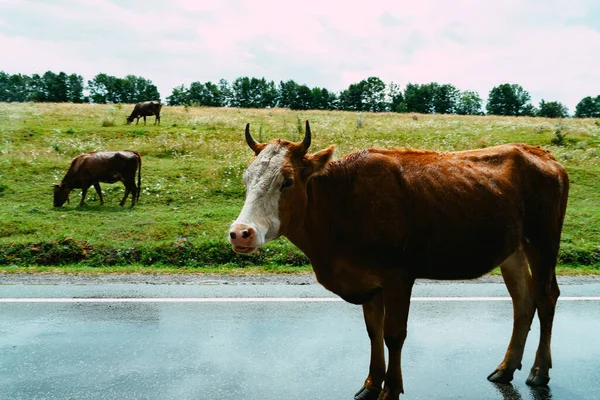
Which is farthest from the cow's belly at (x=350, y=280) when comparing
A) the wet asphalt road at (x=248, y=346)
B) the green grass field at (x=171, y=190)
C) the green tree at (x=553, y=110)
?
the green tree at (x=553, y=110)

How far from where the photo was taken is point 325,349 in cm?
561

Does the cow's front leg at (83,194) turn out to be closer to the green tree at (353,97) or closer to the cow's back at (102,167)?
the cow's back at (102,167)

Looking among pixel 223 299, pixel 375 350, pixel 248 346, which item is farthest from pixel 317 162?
pixel 223 299

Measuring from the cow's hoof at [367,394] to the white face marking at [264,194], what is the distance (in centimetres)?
164

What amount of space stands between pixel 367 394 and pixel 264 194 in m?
1.99

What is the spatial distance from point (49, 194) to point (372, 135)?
46.0 feet

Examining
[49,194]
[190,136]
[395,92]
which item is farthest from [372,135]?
[395,92]

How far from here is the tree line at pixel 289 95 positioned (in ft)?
302

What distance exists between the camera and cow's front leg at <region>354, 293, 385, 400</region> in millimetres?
4559

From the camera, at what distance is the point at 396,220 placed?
416cm

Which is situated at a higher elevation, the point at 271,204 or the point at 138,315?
the point at 271,204

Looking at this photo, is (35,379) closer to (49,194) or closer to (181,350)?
(181,350)

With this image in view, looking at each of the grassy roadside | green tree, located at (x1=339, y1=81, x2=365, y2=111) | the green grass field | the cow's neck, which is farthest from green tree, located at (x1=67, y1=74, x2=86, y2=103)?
the cow's neck

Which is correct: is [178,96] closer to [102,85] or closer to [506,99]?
[102,85]
